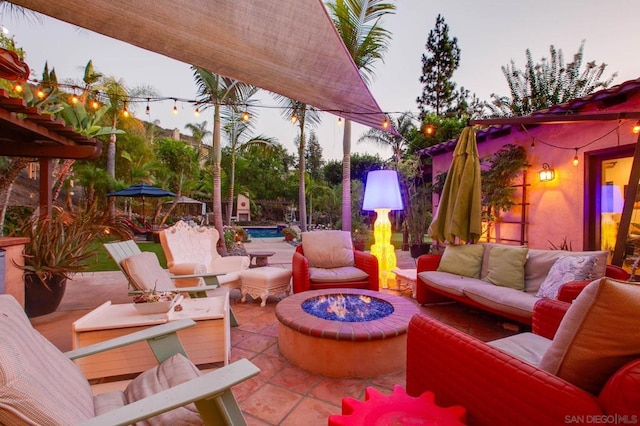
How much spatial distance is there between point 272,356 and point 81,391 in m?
1.58

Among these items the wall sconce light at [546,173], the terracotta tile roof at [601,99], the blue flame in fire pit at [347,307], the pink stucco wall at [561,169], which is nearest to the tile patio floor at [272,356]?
the blue flame in fire pit at [347,307]

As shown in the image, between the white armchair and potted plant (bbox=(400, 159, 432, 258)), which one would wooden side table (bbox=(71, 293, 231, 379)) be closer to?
the white armchair

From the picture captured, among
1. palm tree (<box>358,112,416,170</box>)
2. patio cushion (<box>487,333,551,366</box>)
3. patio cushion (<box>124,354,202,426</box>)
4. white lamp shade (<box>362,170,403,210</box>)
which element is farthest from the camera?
palm tree (<box>358,112,416,170</box>)

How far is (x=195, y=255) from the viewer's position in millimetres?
4359

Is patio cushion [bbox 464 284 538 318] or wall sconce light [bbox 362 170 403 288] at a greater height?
wall sconce light [bbox 362 170 403 288]

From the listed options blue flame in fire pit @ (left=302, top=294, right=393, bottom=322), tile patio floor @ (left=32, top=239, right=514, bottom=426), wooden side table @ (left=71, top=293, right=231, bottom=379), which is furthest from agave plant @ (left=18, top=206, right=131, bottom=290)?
blue flame in fire pit @ (left=302, top=294, right=393, bottom=322)

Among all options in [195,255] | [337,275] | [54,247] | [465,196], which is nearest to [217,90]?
[195,255]

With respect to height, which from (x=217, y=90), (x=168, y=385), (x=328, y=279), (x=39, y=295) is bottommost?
(x=39, y=295)

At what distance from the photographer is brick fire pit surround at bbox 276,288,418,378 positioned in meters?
2.25

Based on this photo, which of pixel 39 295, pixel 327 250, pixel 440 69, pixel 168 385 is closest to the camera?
pixel 168 385

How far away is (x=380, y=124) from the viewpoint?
4676mm

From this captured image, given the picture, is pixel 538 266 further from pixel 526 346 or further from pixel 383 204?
pixel 383 204

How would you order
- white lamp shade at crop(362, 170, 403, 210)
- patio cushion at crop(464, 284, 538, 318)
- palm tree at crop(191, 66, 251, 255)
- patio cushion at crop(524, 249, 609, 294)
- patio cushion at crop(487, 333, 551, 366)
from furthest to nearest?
palm tree at crop(191, 66, 251, 255)
white lamp shade at crop(362, 170, 403, 210)
patio cushion at crop(524, 249, 609, 294)
patio cushion at crop(464, 284, 538, 318)
patio cushion at crop(487, 333, 551, 366)

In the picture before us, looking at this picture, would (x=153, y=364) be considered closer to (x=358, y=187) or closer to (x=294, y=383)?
(x=294, y=383)
